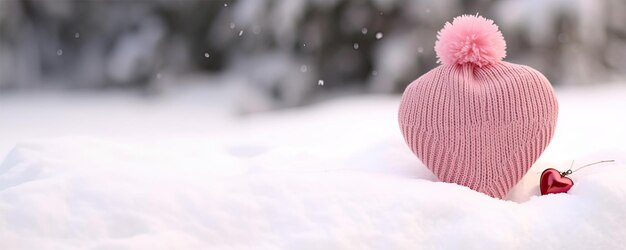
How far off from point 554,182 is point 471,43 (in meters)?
0.24

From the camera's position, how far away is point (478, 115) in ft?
3.42

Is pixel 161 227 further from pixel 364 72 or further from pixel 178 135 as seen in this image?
pixel 364 72

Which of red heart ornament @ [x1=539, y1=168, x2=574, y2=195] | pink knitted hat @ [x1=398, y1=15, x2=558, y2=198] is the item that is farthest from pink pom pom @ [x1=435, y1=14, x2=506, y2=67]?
red heart ornament @ [x1=539, y1=168, x2=574, y2=195]

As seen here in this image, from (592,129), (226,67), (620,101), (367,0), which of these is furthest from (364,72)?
(592,129)

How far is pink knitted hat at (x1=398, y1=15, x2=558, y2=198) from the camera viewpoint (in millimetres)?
1044

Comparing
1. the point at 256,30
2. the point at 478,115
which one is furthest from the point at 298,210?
Result: the point at 256,30

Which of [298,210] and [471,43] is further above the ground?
[471,43]

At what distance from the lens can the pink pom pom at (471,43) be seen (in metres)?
Answer: 1.08

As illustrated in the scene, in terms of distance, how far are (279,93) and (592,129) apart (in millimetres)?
1365

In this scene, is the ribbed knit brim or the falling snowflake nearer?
the ribbed knit brim

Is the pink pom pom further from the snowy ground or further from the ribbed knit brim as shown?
the snowy ground

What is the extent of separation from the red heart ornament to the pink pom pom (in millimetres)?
193

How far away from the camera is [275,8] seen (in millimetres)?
2852

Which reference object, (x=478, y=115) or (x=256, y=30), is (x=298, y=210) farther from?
(x=256, y=30)
